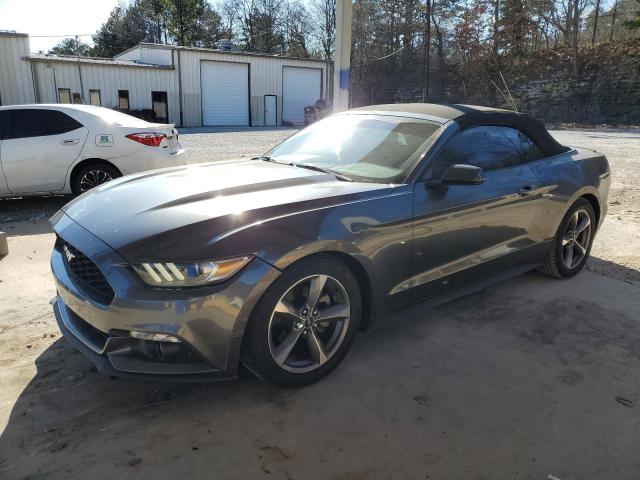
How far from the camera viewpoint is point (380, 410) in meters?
2.73

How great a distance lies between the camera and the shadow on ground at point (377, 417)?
2.33 meters

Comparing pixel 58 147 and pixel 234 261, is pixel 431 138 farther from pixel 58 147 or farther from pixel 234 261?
pixel 58 147

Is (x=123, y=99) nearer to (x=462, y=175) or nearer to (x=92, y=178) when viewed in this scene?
(x=92, y=178)

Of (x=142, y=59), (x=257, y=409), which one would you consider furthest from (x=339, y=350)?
(x=142, y=59)

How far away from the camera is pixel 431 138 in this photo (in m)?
→ 3.53

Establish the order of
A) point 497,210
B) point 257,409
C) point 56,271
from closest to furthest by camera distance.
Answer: point 257,409 → point 56,271 → point 497,210

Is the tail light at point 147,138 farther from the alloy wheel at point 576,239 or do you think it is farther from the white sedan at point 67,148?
the alloy wheel at point 576,239

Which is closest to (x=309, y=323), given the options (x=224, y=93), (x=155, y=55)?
(x=224, y=93)

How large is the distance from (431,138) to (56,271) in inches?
98.4

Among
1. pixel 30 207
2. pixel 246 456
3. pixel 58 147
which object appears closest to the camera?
pixel 246 456

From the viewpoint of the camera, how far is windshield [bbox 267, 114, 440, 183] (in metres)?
3.44

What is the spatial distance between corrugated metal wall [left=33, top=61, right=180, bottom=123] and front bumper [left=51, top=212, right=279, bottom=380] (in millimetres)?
26572

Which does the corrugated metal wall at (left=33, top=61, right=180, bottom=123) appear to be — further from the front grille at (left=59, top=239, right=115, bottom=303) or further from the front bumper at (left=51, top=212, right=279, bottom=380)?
the front bumper at (left=51, top=212, right=279, bottom=380)

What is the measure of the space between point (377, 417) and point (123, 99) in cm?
2885
